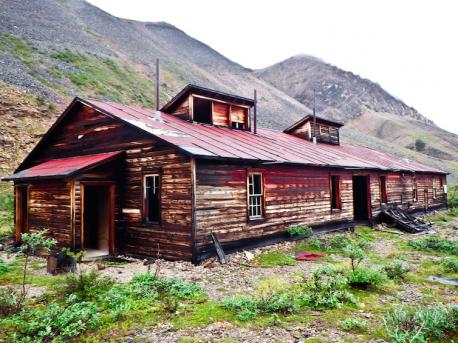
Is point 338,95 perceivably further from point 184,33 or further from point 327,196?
point 327,196

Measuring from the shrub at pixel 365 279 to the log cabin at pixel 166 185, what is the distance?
14.3 ft

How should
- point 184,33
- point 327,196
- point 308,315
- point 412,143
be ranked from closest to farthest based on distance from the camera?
1. point 308,315
2. point 327,196
3. point 412,143
4. point 184,33

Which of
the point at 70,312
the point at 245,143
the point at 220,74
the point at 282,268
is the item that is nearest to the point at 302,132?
the point at 245,143

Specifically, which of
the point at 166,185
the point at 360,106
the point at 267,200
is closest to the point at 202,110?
the point at 267,200

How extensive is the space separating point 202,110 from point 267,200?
23.3 ft

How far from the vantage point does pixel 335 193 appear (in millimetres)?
17125

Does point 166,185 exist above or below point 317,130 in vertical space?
below

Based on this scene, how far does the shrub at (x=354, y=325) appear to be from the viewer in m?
5.36

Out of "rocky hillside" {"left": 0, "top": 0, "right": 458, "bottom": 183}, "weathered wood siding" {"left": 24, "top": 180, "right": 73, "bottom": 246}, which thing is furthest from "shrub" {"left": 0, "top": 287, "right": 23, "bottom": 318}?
"rocky hillside" {"left": 0, "top": 0, "right": 458, "bottom": 183}

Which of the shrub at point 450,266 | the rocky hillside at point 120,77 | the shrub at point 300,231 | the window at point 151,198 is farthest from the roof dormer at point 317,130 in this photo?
the rocky hillside at point 120,77

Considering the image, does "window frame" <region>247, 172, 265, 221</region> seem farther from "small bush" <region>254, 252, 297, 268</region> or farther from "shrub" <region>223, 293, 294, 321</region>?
"shrub" <region>223, 293, 294, 321</region>

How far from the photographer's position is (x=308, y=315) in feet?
19.5

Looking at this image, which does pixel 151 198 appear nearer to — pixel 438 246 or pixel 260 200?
pixel 260 200

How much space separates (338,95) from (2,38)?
85.9 metres
